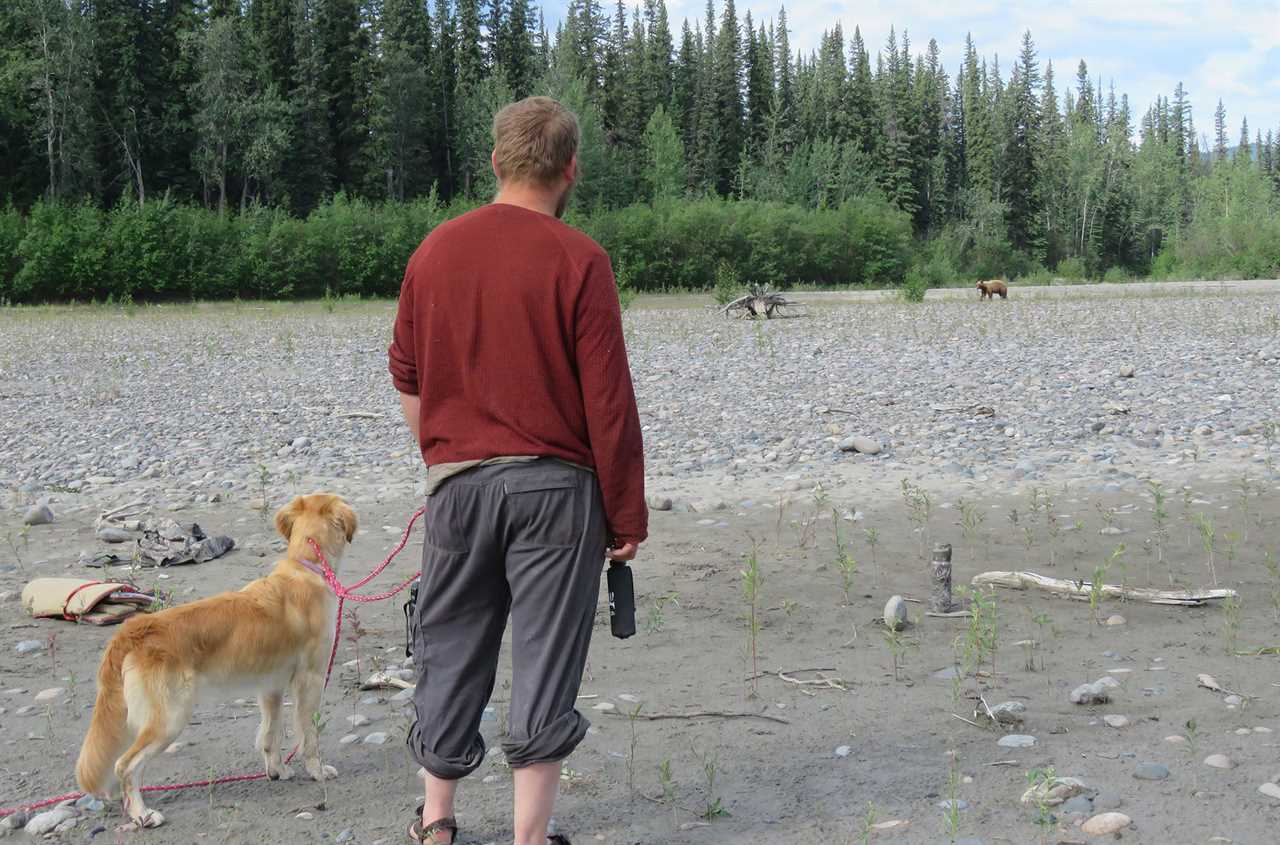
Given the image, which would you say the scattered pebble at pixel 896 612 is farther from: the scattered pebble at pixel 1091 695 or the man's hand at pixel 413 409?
the man's hand at pixel 413 409

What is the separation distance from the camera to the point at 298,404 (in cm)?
1412

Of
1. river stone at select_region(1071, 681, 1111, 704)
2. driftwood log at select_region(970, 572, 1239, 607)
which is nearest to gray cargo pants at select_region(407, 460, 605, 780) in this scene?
river stone at select_region(1071, 681, 1111, 704)

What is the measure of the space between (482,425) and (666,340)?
1887 cm

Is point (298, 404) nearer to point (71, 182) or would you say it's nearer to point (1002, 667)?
point (1002, 667)

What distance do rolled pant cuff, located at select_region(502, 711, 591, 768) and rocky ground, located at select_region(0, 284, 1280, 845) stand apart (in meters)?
0.78

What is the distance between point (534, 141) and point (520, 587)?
1.25 meters

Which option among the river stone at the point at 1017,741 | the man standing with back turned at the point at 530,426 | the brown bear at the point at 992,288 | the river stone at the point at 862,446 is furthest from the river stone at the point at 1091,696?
the brown bear at the point at 992,288

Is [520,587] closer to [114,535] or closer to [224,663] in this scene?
[224,663]

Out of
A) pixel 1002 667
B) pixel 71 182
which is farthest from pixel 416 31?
pixel 1002 667

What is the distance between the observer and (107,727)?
12.3 ft

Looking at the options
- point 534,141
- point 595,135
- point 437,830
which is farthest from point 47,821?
point 595,135

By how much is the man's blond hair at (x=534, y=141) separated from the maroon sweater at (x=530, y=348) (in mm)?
115

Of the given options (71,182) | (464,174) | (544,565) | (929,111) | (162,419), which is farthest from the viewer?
(929,111)

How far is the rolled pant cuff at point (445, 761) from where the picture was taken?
10.9ft
